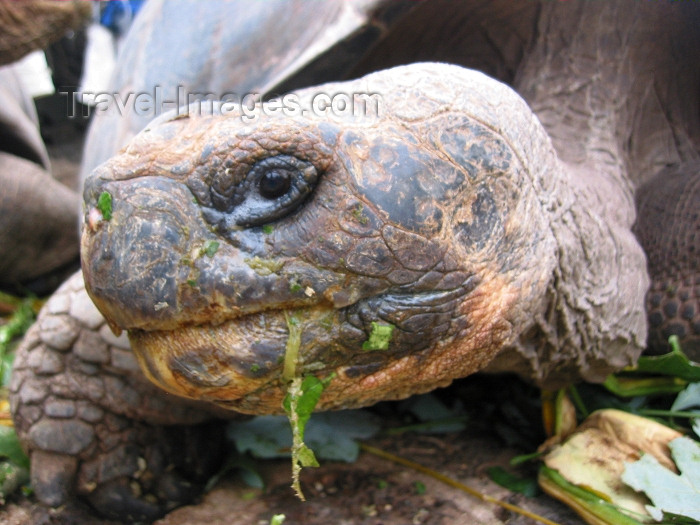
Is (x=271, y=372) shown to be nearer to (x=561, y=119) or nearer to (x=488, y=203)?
(x=488, y=203)

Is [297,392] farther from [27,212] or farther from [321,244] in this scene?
→ [27,212]

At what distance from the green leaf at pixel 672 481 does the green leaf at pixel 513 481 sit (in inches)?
9.9

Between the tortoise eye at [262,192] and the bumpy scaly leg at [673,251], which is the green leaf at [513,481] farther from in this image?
the tortoise eye at [262,192]

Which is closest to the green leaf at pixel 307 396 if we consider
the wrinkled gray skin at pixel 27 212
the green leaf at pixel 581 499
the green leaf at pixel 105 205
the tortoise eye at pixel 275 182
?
the tortoise eye at pixel 275 182

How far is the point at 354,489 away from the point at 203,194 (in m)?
0.96

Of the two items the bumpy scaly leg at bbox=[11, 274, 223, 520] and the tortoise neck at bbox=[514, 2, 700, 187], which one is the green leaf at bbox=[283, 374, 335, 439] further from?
the tortoise neck at bbox=[514, 2, 700, 187]

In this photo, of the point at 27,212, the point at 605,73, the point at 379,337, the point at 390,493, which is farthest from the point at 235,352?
the point at 27,212

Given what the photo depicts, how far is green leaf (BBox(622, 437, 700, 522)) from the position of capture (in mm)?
1276

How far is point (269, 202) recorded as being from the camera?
1020mm

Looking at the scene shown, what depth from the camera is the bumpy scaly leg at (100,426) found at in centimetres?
158

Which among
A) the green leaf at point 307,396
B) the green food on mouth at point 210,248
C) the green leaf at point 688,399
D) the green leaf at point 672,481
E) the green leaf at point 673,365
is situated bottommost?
the green leaf at point 672,481

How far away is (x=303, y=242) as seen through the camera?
101 cm

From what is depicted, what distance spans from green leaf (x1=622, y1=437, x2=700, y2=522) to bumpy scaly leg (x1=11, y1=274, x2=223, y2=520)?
3.40ft

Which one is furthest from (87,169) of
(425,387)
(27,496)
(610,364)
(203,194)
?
(610,364)
